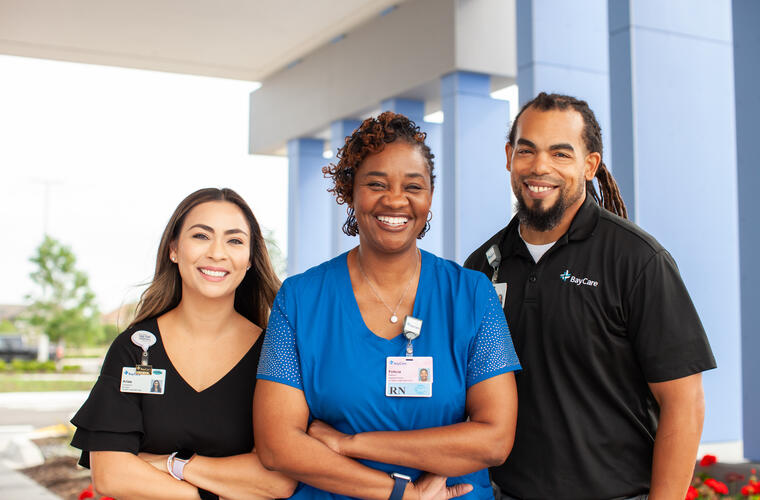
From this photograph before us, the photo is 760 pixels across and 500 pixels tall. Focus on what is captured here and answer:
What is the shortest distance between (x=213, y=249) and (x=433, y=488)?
107cm

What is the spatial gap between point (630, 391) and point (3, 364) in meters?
28.8

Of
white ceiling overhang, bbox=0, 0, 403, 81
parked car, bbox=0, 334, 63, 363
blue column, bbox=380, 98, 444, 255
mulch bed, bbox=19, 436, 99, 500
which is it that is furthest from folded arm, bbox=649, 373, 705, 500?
parked car, bbox=0, 334, 63, 363

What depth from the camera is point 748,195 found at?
5074 mm

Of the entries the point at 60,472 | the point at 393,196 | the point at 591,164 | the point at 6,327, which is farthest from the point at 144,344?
the point at 6,327

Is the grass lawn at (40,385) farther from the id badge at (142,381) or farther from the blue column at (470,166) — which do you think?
the id badge at (142,381)

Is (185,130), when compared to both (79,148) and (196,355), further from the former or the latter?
(196,355)

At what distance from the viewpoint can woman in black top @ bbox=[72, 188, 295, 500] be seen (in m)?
2.33

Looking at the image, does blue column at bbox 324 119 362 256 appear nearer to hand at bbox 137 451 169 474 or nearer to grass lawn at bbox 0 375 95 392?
grass lawn at bbox 0 375 95 392

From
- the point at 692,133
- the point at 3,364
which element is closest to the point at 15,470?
the point at 692,133

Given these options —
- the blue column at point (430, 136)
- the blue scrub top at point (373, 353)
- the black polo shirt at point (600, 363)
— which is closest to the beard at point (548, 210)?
the black polo shirt at point (600, 363)

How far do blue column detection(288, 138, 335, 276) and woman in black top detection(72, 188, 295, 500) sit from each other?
465 inches

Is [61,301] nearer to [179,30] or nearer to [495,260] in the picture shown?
[179,30]

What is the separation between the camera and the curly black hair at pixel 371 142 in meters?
2.16

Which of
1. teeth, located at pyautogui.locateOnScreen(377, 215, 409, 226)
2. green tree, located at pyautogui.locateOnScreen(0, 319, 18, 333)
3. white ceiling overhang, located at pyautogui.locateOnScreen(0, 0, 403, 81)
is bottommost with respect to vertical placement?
green tree, located at pyautogui.locateOnScreen(0, 319, 18, 333)
